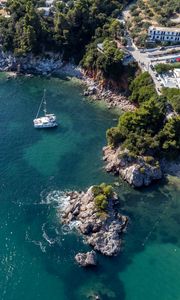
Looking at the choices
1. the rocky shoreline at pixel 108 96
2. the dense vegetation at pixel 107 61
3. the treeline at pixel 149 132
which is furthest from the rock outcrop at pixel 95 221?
the dense vegetation at pixel 107 61

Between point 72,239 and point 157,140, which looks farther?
point 157,140

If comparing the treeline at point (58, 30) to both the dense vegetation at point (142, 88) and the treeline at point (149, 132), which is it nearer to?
the dense vegetation at point (142, 88)

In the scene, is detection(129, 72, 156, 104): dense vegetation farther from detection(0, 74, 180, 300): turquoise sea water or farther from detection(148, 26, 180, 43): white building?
detection(148, 26, 180, 43): white building

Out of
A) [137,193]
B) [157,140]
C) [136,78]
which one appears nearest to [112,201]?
[137,193]

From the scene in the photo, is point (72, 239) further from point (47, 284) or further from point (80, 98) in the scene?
point (80, 98)

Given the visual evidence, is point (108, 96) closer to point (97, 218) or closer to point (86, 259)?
point (97, 218)
